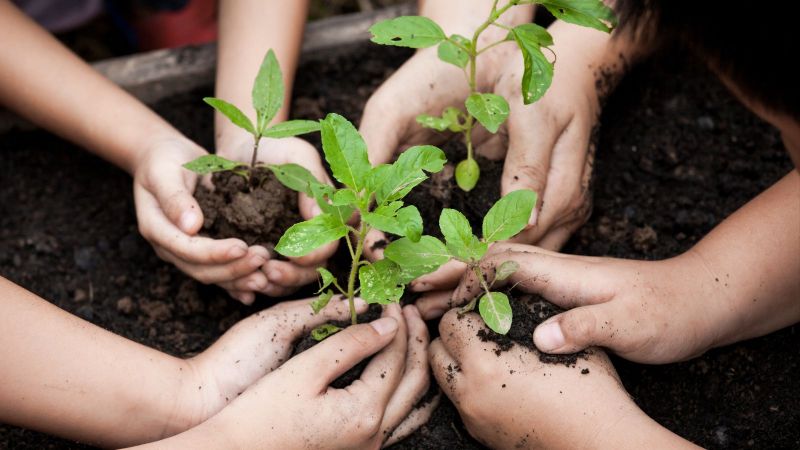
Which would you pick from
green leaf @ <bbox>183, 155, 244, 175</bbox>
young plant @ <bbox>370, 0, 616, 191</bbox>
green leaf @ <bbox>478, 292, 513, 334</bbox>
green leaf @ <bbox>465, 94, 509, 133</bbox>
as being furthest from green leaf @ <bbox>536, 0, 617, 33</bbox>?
green leaf @ <bbox>183, 155, 244, 175</bbox>

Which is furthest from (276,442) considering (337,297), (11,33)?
(11,33)

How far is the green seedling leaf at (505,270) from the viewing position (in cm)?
A: 159

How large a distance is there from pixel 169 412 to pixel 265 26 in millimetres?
1126

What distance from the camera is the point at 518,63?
1939 millimetres

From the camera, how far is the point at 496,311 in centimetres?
153

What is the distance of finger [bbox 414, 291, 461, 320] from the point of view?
6.05 feet

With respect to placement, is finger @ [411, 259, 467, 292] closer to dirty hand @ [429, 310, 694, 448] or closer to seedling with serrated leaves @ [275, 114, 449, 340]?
dirty hand @ [429, 310, 694, 448]

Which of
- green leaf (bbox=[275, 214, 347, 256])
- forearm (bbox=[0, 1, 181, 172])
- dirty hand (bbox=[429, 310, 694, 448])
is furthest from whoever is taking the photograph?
forearm (bbox=[0, 1, 181, 172])

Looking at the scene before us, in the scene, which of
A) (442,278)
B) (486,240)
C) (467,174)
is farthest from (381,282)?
(467,174)

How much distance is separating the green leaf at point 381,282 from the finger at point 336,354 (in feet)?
0.75

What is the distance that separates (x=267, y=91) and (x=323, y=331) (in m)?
0.57

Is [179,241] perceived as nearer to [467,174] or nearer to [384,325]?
[384,325]

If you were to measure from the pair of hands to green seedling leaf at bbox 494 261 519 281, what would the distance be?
10.9 inches

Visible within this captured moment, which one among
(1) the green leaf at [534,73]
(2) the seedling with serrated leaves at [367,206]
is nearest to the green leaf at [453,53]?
(1) the green leaf at [534,73]
